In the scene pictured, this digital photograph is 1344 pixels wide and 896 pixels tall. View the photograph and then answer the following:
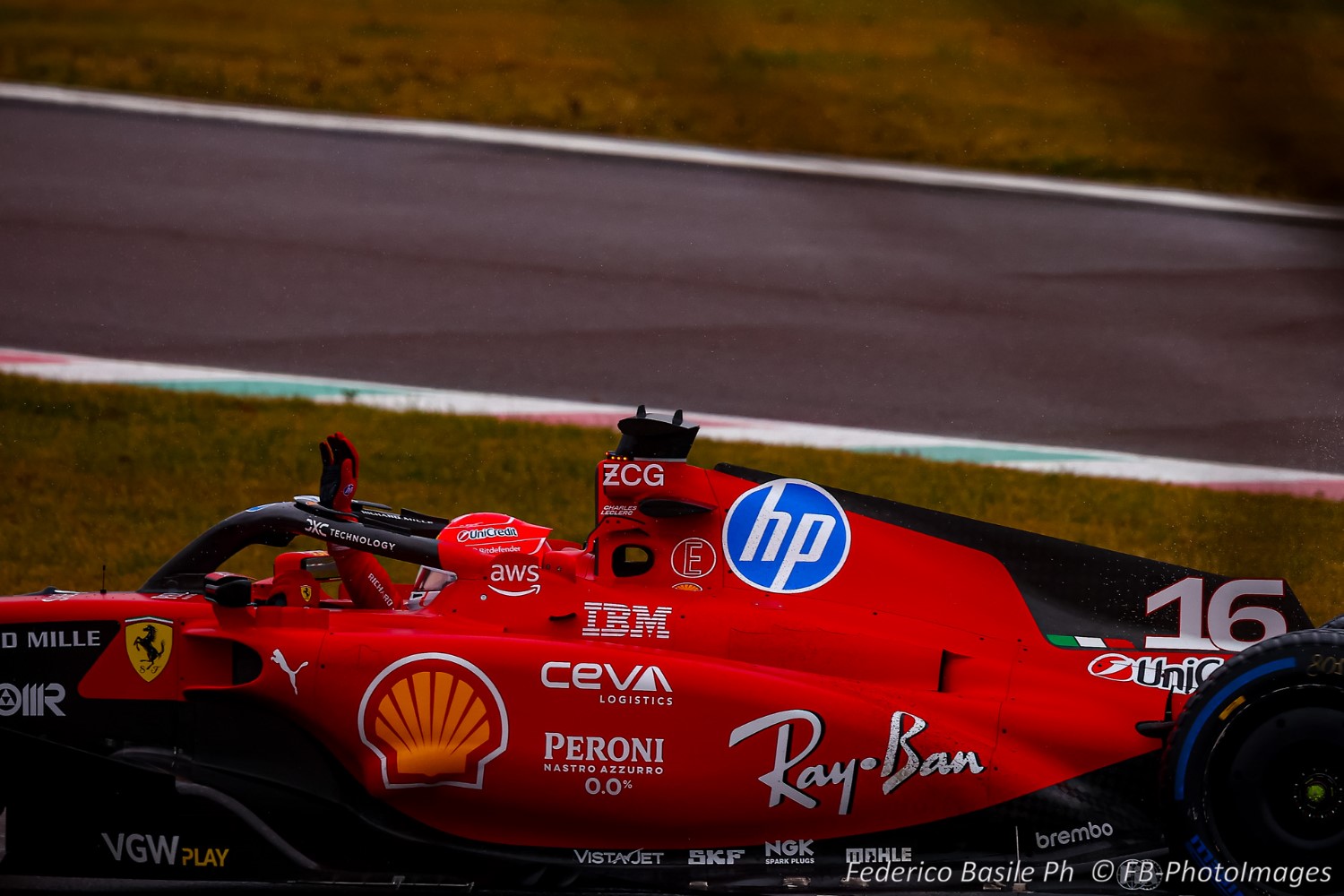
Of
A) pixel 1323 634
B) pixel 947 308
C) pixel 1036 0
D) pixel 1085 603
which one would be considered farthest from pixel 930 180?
pixel 1036 0

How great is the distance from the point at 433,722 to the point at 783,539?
124 centimetres

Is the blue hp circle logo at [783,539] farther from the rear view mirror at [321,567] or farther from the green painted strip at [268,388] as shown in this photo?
the green painted strip at [268,388]

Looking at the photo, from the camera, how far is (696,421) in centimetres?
866

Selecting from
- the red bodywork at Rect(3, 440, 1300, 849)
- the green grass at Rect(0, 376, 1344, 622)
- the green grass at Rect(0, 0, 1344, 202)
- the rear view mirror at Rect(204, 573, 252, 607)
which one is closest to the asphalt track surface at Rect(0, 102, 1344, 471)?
the green grass at Rect(0, 376, 1344, 622)

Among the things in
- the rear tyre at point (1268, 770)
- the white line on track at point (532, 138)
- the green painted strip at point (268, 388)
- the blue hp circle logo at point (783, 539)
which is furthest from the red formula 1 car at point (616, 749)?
the white line on track at point (532, 138)

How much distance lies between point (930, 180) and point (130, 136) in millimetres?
6349

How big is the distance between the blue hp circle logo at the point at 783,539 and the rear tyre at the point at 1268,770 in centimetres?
121

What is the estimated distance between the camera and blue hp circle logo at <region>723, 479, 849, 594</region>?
4.70m

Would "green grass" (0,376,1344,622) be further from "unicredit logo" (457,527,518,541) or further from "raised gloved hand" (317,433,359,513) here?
"unicredit logo" (457,527,518,541)

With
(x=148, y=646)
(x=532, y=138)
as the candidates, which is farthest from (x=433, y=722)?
(x=532, y=138)

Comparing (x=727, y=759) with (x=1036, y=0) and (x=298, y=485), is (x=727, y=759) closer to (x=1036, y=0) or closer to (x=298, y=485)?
(x=1036, y=0)

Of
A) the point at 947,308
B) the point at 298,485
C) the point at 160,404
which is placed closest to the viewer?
the point at 298,485

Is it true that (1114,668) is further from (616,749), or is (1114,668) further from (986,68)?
(986,68)

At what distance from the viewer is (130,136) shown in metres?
11.9
